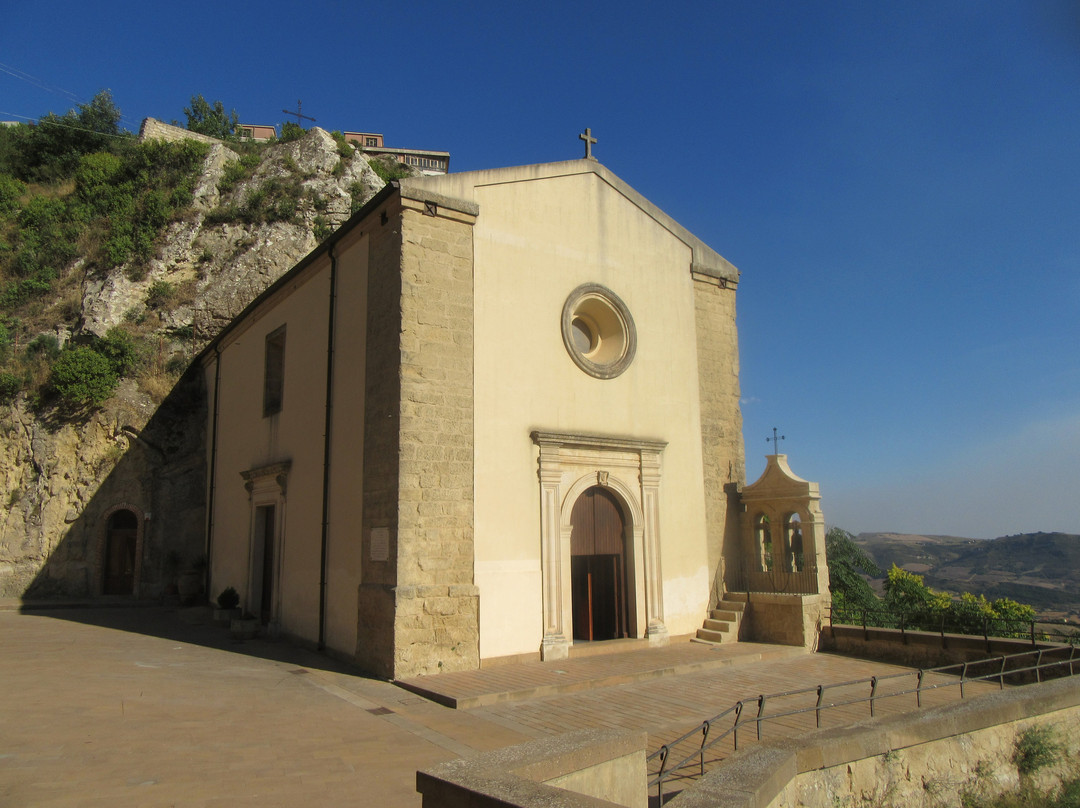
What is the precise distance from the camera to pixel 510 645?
10.7 meters

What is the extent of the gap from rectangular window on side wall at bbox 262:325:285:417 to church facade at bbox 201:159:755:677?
5 centimetres

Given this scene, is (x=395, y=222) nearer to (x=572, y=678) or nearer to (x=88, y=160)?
(x=572, y=678)

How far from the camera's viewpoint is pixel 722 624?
514 inches

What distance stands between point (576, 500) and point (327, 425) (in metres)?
4.45

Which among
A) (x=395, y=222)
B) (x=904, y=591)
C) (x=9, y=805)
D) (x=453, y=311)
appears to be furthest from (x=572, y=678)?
(x=904, y=591)

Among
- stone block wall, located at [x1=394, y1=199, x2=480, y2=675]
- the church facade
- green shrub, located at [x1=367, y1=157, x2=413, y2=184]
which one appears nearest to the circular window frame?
the church facade

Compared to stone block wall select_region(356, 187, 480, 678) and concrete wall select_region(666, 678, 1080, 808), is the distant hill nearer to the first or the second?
concrete wall select_region(666, 678, 1080, 808)

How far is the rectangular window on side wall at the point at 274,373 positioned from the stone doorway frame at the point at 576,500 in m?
6.67

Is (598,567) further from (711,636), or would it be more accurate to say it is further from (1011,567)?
(1011,567)

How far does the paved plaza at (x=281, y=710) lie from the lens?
18.1 ft

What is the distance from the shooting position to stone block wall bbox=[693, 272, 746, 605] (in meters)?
13.9

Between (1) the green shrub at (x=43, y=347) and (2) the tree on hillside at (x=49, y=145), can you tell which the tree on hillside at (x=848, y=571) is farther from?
(2) the tree on hillside at (x=49, y=145)

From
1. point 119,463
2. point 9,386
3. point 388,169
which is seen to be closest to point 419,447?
point 119,463

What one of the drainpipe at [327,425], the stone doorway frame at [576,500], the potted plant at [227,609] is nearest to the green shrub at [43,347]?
the potted plant at [227,609]
